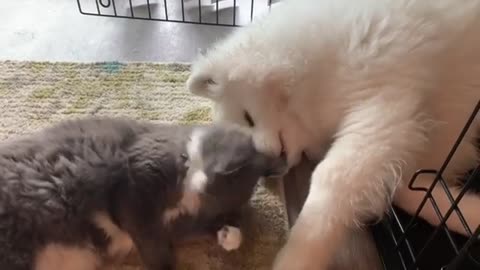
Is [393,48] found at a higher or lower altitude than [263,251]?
higher

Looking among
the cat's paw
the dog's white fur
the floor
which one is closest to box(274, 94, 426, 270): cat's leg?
the dog's white fur

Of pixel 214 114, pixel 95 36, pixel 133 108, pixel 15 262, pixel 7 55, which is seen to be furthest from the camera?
pixel 95 36

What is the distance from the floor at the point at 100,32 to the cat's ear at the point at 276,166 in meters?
0.65

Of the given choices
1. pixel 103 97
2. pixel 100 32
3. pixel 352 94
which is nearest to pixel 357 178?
pixel 352 94

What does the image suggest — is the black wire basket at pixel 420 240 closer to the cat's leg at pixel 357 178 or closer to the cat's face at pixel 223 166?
the cat's leg at pixel 357 178

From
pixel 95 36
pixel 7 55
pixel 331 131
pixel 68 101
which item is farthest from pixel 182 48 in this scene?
pixel 331 131

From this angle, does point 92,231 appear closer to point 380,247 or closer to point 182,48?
point 380,247

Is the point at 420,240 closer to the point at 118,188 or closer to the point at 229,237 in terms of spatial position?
the point at 229,237

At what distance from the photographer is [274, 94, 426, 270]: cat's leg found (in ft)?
3.04

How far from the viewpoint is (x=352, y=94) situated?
1.03 metres

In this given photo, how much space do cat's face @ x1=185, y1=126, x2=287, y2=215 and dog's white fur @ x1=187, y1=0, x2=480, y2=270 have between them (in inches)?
2.2

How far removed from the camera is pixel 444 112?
3.43ft

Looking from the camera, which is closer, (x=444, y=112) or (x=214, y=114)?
(x=444, y=112)

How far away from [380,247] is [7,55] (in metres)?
1.25
